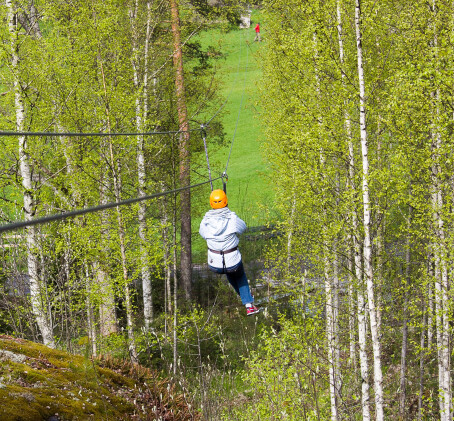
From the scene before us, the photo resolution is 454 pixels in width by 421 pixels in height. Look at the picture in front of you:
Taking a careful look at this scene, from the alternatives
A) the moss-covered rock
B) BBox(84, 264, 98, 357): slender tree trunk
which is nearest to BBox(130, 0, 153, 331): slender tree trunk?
BBox(84, 264, 98, 357): slender tree trunk

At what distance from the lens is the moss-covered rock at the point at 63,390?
6559mm

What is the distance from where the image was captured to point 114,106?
13.6 metres

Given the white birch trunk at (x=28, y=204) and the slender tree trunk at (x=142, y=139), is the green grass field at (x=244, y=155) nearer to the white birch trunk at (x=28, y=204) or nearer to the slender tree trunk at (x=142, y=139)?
the slender tree trunk at (x=142, y=139)

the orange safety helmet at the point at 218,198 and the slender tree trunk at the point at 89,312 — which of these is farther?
the slender tree trunk at the point at 89,312

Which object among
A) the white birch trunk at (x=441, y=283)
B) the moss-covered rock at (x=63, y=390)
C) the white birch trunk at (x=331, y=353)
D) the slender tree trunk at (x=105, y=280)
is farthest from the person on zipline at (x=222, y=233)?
the slender tree trunk at (x=105, y=280)

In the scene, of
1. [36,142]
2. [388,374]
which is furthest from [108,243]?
[388,374]

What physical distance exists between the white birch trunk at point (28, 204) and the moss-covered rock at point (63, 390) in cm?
411

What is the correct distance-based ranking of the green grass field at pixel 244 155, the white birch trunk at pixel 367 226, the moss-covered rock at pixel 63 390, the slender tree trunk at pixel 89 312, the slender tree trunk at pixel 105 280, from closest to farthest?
the moss-covered rock at pixel 63 390 < the white birch trunk at pixel 367 226 < the slender tree trunk at pixel 89 312 < the slender tree trunk at pixel 105 280 < the green grass field at pixel 244 155

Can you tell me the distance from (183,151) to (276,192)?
3925mm

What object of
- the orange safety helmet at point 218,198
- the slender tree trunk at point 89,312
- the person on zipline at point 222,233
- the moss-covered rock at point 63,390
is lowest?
the slender tree trunk at point 89,312

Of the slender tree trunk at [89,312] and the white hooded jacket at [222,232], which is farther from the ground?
the white hooded jacket at [222,232]

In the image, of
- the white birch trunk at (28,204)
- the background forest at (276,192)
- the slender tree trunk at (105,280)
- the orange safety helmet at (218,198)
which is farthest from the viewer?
the slender tree trunk at (105,280)

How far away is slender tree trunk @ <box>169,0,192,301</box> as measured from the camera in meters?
18.5

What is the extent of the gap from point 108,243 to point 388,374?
8972 millimetres
